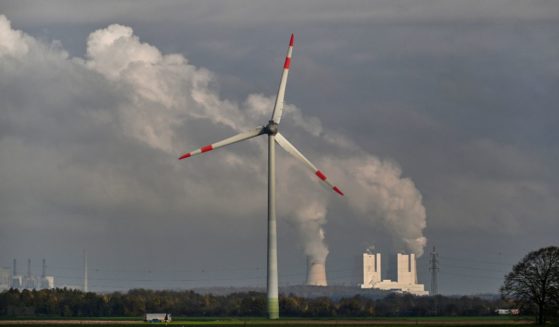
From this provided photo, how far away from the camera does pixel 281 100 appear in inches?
6939

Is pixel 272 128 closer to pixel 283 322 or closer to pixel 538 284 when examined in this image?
pixel 283 322

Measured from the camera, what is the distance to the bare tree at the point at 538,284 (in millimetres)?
140500

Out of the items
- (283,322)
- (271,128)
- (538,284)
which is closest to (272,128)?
(271,128)

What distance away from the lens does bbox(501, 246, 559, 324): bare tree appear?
461 ft

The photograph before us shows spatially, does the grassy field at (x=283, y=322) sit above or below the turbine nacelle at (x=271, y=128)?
below

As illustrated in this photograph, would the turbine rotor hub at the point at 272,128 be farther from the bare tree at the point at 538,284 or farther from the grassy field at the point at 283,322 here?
the bare tree at the point at 538,284

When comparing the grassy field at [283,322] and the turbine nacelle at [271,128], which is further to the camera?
the turbine nacelle at [271,128]

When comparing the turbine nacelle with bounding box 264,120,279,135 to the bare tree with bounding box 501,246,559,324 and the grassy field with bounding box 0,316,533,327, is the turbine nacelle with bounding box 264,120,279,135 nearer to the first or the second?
the grassy field with bounding box 0,316,533,327

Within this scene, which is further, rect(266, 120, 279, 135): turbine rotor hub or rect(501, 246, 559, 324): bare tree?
rect(266, 120, 279, 135): turbine rotor hub

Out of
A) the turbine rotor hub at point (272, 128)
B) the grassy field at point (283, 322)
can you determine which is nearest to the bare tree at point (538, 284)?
the grassy field at point (283, 322)

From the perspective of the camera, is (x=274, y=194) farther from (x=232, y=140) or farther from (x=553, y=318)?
(x=553, y=318)

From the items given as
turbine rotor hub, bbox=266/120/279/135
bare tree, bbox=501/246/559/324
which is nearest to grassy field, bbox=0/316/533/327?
bare tree, bbox=501/246/559/324

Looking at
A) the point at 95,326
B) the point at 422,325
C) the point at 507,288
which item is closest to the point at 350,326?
the point at 422,325

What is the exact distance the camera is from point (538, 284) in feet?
463
